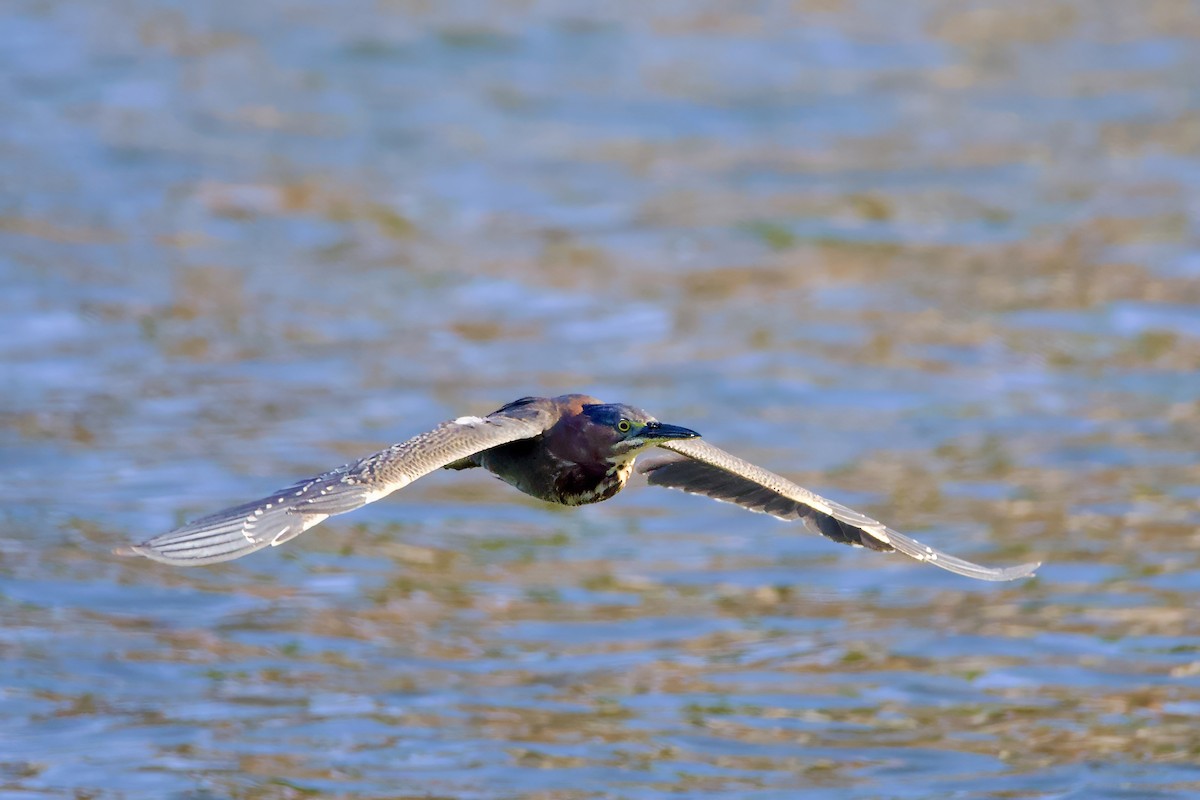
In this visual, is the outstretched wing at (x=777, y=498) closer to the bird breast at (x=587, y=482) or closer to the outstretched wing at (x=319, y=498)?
the bird breast at (x=587, y=482)

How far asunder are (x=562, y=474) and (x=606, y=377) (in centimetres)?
719

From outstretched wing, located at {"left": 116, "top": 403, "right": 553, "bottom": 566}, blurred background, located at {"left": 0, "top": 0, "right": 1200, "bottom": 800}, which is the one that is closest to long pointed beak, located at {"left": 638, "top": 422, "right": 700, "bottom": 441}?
outstretched wing, located at {"left": 116, "top": 403, "right": 553, "bottom": 566}

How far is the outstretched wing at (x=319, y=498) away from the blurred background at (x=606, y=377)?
268 cm

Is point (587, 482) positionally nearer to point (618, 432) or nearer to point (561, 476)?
point (561, 476)

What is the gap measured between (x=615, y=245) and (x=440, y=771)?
9.24 meters

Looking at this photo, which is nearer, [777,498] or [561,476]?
[561,476]

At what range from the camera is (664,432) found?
8547 mm

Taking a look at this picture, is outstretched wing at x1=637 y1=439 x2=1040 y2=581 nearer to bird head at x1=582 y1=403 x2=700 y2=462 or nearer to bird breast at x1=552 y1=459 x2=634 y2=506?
bird head at x1=582 y1=403 x2=700 y2=462

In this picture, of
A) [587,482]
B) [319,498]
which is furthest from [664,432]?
[319,498]

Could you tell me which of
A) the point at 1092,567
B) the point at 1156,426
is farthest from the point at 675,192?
the point at 1092,567

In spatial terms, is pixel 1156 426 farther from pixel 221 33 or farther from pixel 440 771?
pixel 221 33

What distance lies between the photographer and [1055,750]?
10.7 metres

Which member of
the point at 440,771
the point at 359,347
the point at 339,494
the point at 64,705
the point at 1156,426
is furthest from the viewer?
the point at 359,347

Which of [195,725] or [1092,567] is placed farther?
[1092,567]
